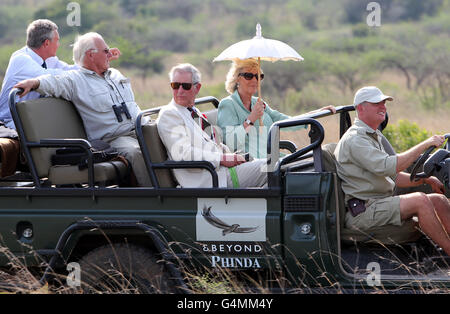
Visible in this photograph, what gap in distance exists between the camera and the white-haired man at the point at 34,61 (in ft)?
19.2

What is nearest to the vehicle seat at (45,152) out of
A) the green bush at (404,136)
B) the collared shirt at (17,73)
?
the collared shirt at (17,73)

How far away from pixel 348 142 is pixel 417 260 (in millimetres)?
798

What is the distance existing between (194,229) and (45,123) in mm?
1165

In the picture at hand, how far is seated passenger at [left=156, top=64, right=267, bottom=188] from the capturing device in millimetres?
4926

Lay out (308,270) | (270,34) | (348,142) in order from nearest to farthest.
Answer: (308,270) < (348,142) < (270,34)

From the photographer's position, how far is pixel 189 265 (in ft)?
15.6

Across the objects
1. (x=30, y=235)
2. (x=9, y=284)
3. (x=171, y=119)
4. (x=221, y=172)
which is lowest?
(x=9, y=284)

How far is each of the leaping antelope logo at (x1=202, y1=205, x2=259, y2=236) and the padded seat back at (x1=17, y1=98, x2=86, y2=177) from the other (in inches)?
40.8

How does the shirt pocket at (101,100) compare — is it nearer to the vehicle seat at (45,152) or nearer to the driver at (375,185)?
the vehicle seat at (45,152)

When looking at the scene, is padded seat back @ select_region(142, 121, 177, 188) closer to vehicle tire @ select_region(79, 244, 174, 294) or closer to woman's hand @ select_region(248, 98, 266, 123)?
vehicle tire @ select_region(79, 244, 174, 294)

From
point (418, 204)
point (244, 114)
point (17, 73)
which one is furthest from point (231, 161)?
point (17, 73)

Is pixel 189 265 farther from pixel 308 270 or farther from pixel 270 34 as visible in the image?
pixel 270 34

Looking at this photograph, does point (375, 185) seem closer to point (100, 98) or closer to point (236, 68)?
point (236, 68)

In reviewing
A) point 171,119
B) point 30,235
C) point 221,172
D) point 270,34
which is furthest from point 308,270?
point 270,34
